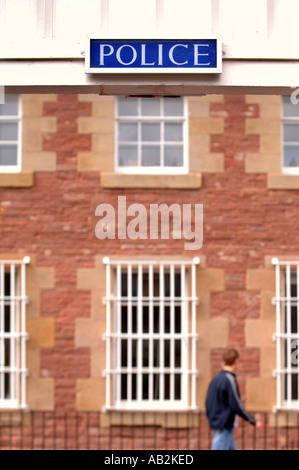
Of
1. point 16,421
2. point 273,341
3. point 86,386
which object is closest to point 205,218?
point 273,341

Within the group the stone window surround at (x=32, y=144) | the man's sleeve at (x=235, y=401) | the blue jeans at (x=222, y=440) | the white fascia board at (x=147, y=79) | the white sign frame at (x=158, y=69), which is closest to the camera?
the white sign frame at (x=158, y=69)

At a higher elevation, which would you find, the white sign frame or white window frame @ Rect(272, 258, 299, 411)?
the white sign frame

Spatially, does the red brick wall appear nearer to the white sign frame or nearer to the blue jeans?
the blue jeans

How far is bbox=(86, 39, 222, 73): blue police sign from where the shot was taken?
5.79m

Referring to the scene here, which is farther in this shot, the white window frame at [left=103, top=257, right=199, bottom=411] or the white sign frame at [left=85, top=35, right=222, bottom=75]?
the white window frame at [left=103, top=257, right=199, bottom=411]

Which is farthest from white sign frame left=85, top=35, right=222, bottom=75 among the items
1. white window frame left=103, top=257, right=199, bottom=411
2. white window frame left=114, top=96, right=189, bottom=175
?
white window frame left=114, top=96, right=189, bottom=175

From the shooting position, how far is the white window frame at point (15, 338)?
37.9ft

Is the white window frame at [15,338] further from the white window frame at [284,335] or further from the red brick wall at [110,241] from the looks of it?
the white window frame at [284,335]

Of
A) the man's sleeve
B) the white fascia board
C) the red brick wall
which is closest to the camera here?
the white fascia board

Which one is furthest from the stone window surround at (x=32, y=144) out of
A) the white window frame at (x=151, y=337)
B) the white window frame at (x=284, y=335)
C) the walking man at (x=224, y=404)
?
the walking man at (x=224, y=404)

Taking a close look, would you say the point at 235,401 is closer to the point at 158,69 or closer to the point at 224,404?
the point at 224,404

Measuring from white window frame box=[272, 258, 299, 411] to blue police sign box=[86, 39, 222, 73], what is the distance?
241 inches

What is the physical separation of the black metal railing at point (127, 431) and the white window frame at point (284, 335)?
279 mm

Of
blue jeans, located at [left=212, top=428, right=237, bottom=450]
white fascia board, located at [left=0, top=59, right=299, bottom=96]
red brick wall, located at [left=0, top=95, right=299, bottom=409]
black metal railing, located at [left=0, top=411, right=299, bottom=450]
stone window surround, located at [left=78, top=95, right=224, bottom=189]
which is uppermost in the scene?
stone window surround, located at [left=78, top=95, right=224, bottom=189]
